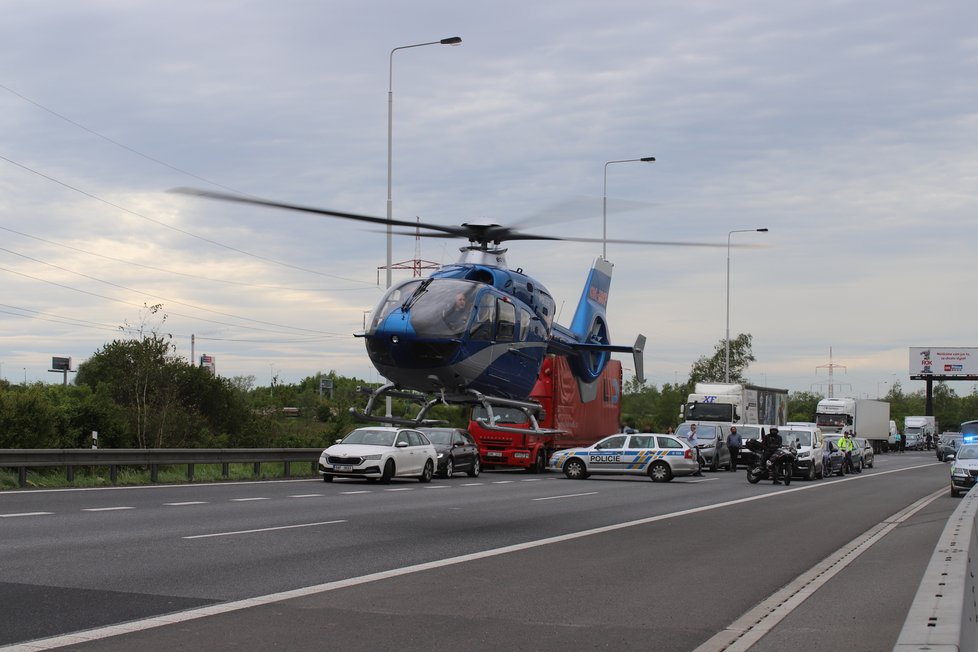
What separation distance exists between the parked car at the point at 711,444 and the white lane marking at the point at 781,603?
23.7m

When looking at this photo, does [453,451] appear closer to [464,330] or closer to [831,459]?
[831,459]

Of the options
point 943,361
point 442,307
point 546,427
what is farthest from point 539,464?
point 943,361

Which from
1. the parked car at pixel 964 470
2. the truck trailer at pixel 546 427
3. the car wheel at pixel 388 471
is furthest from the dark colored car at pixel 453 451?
the parked car at pixel 964 470

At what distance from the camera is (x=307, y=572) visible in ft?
37.5

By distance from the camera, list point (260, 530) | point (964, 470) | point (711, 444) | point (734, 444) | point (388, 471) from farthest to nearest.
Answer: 1. point (711, 444)
2. point (734, 444)
3. point (388, 471)
4. point (964, 470)
5. point (260, 530)

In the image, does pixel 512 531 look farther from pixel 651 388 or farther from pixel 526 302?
pixel 651 388

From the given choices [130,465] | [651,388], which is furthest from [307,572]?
[651,388]

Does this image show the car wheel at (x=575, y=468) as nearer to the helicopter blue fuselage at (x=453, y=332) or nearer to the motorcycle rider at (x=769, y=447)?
the motorcycle rider at (x=769, y=447)

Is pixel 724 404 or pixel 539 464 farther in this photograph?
pixel 724 404

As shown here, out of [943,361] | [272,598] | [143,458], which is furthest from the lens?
[943,361]

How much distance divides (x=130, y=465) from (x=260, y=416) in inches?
1689

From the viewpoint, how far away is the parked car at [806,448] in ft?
119

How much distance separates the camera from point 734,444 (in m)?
40.5

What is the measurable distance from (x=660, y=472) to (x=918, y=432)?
274ft
